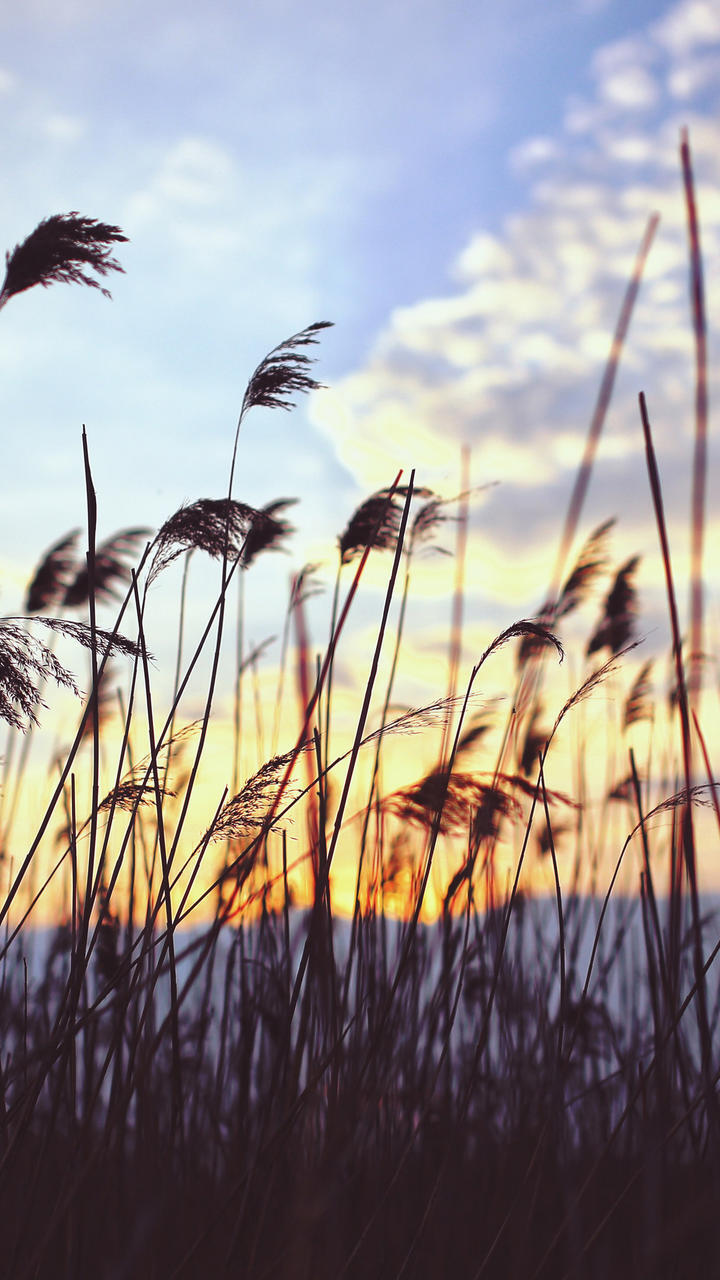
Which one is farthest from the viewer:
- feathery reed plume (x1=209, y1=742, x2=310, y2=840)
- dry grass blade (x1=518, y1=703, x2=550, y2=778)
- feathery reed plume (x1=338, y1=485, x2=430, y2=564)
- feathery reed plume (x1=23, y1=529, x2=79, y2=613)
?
feathery reed plume (x1=23, y1=529, x2=79, y2=613)

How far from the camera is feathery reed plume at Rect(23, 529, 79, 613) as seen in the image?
4406 mm

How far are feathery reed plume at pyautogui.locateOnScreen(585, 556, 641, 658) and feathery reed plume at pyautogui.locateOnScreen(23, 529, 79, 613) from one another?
2.48 meters

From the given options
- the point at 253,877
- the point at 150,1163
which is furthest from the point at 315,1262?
the point at 253,877

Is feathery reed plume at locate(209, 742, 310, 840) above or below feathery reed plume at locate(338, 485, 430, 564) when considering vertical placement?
below

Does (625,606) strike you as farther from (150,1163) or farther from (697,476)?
(150,1163)

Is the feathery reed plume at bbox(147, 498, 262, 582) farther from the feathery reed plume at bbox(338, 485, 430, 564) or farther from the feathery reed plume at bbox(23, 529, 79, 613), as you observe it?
the feathery reed plume at bbox(23, 529, 79, 613)

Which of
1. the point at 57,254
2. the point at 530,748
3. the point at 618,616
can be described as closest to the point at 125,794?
the point at 57,254

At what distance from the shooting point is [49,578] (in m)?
4.43

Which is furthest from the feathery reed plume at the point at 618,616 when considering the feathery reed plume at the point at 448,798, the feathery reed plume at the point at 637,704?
the feathery reed plume at the point at 448,798

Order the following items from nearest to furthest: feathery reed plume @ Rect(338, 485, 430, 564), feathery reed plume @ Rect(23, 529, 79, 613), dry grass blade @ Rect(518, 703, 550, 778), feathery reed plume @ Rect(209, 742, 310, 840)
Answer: feathery reed plume @ Rect(209, 742, 310, 840) < feathery reed plume @ Rect(338, 485, 430, 564) < dry grass blade @ Rect(518, 703, 550, 778) < feathery reed plume @ Rect(23, 529, 79, 613)

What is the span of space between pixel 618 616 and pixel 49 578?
268 cm

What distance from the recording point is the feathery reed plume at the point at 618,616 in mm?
4648

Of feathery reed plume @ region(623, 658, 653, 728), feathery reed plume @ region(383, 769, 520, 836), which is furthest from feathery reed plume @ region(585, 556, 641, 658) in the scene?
feathery reed plume @ region(383, 769, 520, 836)

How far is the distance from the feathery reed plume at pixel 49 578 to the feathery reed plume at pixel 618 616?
2.48 metres
